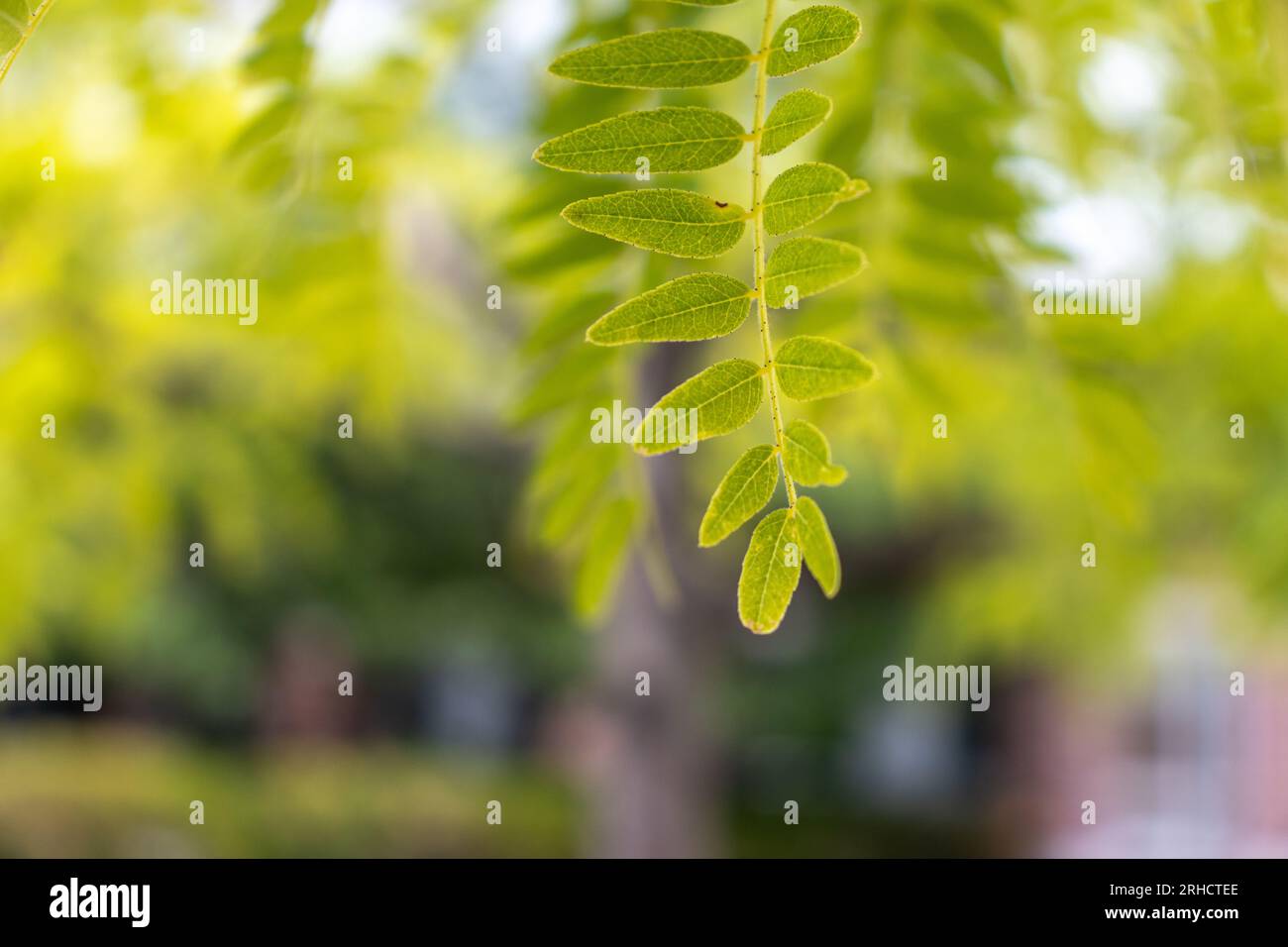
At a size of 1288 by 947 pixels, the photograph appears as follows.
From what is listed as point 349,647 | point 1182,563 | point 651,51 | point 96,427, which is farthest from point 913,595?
point 651,51

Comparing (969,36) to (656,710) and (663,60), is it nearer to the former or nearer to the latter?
(663,60)

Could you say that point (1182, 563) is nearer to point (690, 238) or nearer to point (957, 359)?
point (957, 359)

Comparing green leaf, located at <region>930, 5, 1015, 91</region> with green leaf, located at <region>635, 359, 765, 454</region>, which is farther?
green leaf, located at <region>930, 5, 1015, 91</region>

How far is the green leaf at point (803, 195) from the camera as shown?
0.48 metres

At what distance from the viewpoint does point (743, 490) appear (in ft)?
1.68

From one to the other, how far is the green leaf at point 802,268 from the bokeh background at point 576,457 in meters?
0.26

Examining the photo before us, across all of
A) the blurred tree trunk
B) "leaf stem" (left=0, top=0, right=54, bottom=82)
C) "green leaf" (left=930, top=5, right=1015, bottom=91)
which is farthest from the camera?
the blurred tree trunk

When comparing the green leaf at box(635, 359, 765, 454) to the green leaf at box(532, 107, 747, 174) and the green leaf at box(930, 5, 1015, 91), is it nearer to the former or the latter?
the green leaf at box(532, 107, 747, 174)

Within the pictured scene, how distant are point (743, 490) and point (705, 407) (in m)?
0.04

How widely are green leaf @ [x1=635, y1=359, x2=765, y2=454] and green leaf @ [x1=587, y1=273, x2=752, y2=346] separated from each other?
0.02 meters

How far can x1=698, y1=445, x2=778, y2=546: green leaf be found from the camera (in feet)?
1.64

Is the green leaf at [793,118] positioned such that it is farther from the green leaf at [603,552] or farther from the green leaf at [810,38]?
the green leaf at [603,552]

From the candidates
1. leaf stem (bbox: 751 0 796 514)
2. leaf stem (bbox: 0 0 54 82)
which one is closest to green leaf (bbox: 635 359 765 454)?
leaf stem (bbox: 751 0 796 514)

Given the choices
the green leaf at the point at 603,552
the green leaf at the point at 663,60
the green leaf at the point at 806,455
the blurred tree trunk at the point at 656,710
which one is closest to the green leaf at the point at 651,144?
the green leaf at the point at 663,60
